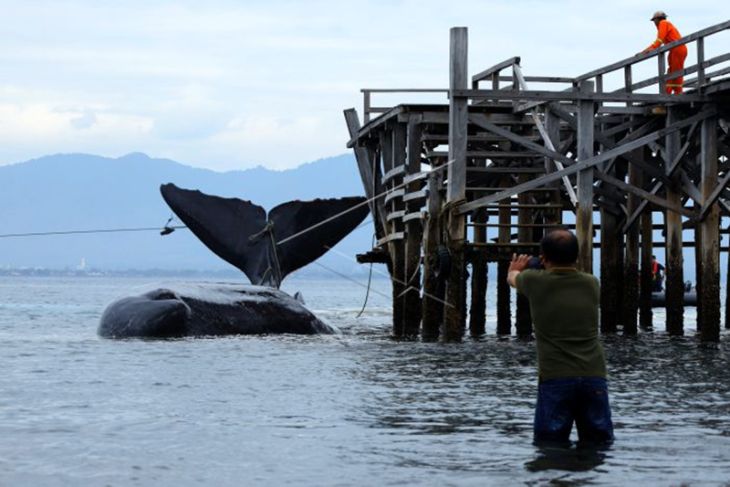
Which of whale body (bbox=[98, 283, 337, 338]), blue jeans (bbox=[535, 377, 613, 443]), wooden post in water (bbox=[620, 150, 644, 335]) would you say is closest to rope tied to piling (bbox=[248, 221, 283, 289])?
whale body (bbox=[98, 283, 337, 338])

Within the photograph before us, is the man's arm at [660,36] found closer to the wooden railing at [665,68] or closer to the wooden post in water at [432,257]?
the wooden railing at [665,68]

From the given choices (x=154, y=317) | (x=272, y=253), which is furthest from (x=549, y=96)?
(x=154, y=317)

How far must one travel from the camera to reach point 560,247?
10.3m

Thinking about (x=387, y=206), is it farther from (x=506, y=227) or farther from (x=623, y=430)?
(x=623, y=430)

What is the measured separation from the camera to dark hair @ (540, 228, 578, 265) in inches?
405

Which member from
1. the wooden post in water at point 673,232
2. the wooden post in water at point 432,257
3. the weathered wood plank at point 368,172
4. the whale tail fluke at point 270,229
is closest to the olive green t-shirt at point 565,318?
the wooden post in water at point 432,257

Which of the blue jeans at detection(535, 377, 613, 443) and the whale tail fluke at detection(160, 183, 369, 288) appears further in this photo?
the whale tail fluke at detection(160, 183, 369, 288)

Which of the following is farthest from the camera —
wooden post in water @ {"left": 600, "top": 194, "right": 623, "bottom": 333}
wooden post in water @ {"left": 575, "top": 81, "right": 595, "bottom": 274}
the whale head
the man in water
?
wooden post in water @ {"left": 600, "top": 194, "right": 623, "bottom": 333}

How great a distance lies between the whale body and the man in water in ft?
50.0

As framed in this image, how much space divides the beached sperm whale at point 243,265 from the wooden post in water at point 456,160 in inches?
155

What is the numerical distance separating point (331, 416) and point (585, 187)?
10517 mm

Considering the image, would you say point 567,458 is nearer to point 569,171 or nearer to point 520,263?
point 520,263

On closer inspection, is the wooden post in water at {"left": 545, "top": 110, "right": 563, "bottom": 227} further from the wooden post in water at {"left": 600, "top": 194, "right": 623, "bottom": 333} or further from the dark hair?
the dark hair

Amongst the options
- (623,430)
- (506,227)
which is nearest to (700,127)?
(506,227)
